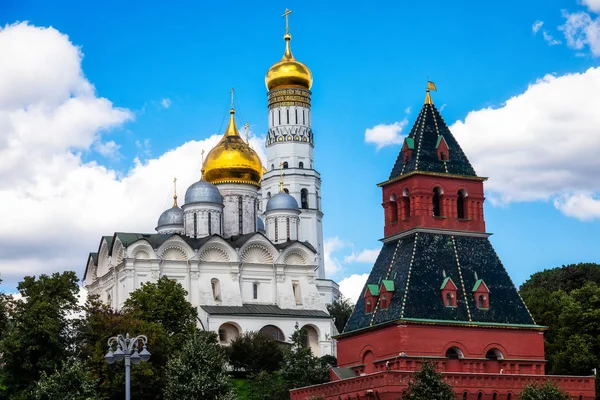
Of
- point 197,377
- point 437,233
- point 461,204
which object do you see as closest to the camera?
point 437,233

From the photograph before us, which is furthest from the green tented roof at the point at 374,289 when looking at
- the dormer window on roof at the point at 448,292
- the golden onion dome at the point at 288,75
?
the golden onion dome at the point at 288,75

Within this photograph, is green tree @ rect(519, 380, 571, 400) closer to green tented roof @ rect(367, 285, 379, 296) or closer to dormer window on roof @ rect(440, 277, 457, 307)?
dormer window on roof @ rect(440, 277, 457, 307)

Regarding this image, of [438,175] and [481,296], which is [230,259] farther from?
[481,296]

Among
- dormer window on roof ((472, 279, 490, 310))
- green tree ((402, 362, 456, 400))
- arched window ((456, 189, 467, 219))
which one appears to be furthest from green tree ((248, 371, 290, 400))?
green tree ((402, 362, 456, 400))

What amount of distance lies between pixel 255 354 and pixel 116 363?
1731 centimetres

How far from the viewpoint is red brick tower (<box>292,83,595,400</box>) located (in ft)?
151

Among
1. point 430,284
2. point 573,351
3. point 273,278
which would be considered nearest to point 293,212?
point 273,278

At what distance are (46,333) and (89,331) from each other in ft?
6.47

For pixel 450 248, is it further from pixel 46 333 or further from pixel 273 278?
pixel 273 278

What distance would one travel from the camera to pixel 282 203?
9012cm

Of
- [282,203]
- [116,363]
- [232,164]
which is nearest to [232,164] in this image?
[232,164]

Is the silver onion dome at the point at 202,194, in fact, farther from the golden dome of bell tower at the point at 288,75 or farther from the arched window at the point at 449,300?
the arched window at the point at 449,300

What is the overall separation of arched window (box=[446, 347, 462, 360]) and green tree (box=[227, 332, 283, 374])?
2764cm

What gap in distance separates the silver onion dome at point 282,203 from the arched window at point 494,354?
43376 millimetres
